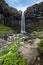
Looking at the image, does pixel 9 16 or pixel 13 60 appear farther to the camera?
pixel 9 16

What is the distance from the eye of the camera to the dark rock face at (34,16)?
87.9 metres

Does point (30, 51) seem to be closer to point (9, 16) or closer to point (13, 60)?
point (13, 60)

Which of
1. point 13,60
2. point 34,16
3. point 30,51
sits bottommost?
point 34,16

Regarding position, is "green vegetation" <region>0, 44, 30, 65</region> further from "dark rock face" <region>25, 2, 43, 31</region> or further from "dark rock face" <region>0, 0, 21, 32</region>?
"dark rock face" <region>0, 0, 21, 32</region>

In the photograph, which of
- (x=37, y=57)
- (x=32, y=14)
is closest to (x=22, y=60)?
(x=37, y=57)

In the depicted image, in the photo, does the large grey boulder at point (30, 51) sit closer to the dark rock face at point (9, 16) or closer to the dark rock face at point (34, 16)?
the dark rock face at point (34, 16)

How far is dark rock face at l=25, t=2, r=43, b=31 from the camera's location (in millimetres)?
87875

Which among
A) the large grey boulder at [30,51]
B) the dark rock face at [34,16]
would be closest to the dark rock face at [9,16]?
the dark rock face at [34,16]

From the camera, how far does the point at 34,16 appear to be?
88.1 m

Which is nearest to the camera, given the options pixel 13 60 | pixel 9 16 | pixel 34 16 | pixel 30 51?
pixel 13 60

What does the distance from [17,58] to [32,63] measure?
58 centimetres

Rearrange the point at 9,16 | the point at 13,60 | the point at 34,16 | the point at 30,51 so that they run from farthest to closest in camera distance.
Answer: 1. the point at 9,16
2. the point at 34,16
3. the point at 30,51
4. the point at 13,60

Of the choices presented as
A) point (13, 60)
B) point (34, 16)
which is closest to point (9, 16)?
point (34, 16)

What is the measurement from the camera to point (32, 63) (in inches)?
273
